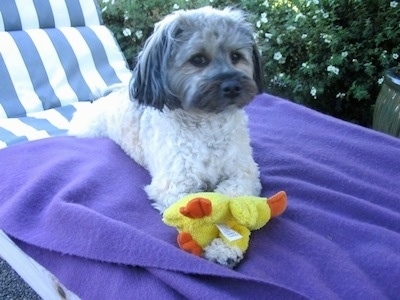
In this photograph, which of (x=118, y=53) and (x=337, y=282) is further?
(x=118, y=53)

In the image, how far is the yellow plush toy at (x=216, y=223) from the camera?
157cm

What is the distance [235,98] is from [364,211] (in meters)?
0.65

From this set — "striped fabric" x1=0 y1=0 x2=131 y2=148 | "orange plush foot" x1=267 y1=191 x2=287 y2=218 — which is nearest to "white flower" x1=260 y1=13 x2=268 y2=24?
"striped fabric" x1=0 y1=0 x2=131 y2=148

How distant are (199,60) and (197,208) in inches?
20.6

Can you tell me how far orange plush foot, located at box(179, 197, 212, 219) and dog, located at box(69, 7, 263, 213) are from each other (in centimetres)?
25

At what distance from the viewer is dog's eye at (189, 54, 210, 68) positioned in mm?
1736

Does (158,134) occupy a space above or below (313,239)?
above

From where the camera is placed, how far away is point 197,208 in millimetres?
1559

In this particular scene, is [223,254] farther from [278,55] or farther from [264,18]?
[264,18]

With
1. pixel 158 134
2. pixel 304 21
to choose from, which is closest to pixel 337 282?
pixel 158 134

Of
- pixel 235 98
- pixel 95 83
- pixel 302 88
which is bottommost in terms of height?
pixel 302 88

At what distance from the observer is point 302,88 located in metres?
3.64

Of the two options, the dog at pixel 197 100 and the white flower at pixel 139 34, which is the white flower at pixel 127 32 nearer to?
the white flower at pixel 139 34

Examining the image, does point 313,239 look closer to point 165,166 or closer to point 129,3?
point 165,166
